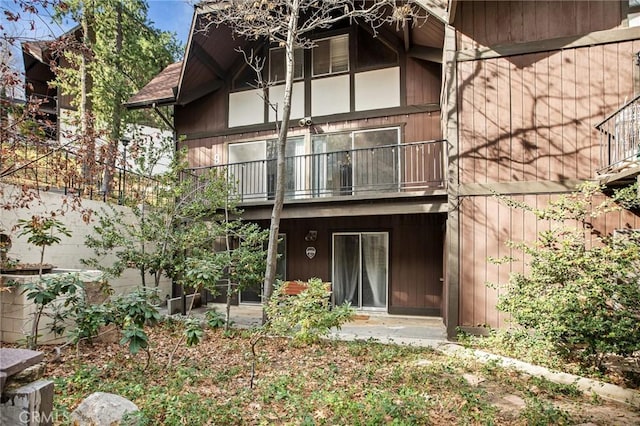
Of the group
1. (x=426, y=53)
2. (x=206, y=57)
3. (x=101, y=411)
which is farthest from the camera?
(x=206, y=57)

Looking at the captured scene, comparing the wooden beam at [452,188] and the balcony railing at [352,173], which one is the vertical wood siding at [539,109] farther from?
the balcony railing at [352,173]

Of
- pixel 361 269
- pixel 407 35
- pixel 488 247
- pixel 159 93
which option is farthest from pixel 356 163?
pixel 159 93

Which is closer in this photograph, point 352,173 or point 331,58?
point 352,173

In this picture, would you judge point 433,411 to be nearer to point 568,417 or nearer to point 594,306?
point 568,417

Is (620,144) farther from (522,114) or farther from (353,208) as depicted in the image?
(353,208)

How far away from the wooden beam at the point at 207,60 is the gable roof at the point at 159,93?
1076mm

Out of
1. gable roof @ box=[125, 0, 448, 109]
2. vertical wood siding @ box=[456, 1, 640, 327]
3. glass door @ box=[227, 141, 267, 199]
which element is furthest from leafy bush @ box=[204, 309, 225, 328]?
gable roof @ box=[125, 0, 448, 109]

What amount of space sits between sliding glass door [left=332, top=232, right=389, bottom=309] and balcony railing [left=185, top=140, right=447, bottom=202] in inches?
52.4

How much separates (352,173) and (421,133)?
1932 millimetres

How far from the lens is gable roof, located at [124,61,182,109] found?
9516mm

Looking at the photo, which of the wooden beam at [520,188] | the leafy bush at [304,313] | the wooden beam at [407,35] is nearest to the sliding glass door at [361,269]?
the wooden beam at [520,188]

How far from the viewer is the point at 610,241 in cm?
507

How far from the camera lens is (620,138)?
5512 millimetres

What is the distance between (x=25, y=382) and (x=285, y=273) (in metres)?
7.74
